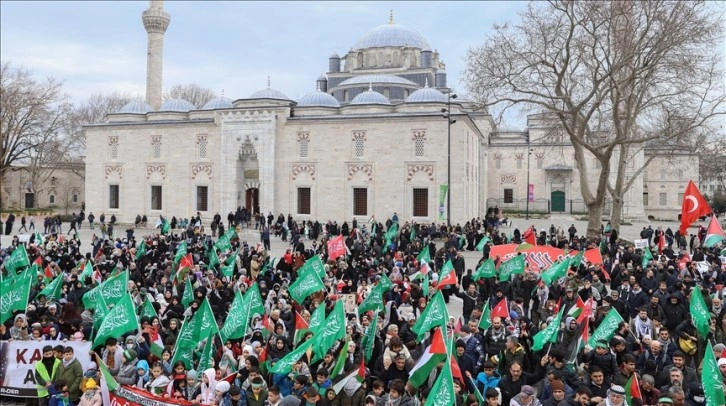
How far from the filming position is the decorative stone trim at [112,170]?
3987cm

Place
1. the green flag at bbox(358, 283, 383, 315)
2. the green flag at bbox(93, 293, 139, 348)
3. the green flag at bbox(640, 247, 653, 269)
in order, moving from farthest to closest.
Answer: the green flag at bbox(640, 247, 653, 269)
the green flag at bbox(358, 283, 383, 315)
the green flag at bbox(93, 293, 139, 348)

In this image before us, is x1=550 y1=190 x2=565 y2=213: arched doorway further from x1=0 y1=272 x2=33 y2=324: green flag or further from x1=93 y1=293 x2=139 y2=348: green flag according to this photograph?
x1=93 y1=293 x2=139 y2=348: green flag

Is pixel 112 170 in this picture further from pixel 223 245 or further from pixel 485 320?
pixel 485 320

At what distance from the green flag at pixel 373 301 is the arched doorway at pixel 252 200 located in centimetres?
2696

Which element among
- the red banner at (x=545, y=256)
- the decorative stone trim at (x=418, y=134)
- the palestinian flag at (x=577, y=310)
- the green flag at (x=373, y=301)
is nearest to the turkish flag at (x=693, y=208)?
the red banner at (x=545, y=256)

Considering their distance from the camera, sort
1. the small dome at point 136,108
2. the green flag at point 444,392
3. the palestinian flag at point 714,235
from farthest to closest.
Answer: the small dome at point 136,108 → the palestinian flag at point 714,235 → the green flag at point 444,392

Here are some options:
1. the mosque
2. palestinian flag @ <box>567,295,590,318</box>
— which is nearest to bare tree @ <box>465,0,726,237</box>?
the mosque

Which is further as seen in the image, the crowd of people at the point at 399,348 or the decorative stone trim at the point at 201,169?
the decorative stone trim at the point at 201,169

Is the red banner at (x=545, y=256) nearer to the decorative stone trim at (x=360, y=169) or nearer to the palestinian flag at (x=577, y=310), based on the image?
the palestinian flag at (x=577, y=310)

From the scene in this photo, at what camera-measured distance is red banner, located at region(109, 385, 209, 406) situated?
725cm

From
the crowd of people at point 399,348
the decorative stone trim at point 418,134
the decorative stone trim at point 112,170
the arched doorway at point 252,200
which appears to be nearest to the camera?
the crowd of people at point 399,348

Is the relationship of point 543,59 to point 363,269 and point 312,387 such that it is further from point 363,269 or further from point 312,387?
point 312,387

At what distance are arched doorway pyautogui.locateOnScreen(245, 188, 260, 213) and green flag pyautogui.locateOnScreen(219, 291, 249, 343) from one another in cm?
2812

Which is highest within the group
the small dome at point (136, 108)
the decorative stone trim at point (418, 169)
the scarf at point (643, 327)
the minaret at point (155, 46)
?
the minaret at point (155, 46)
